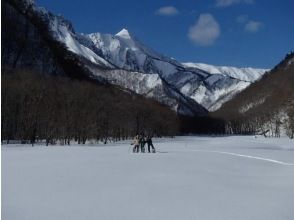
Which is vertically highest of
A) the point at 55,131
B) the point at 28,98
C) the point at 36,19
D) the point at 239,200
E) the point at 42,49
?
the point at 36,19

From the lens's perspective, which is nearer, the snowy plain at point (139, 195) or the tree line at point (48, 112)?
the snowy plain at point (139, 195)

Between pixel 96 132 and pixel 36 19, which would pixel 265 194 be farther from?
pixel 36 19

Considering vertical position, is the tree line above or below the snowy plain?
above

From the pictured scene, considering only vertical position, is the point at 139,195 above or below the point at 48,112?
below

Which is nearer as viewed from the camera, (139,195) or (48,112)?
(139,195)

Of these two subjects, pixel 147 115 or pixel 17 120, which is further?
pixel 147 115

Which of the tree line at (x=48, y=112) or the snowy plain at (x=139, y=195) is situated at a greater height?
the tree line at (x=48, y=112)

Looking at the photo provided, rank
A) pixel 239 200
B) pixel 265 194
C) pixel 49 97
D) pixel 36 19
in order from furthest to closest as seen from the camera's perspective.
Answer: pixel 36 19 < pixel 49 97 < pixel 265 194 < pixel 239 200

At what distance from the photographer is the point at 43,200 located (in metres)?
13.9

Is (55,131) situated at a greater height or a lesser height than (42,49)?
lesser

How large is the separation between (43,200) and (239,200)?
640 cm

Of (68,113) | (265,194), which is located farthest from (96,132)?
(265,194)

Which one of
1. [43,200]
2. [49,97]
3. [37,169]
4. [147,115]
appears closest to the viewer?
[43,200]

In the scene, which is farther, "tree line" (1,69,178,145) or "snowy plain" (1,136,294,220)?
"tree line" (1,69,178,145)
